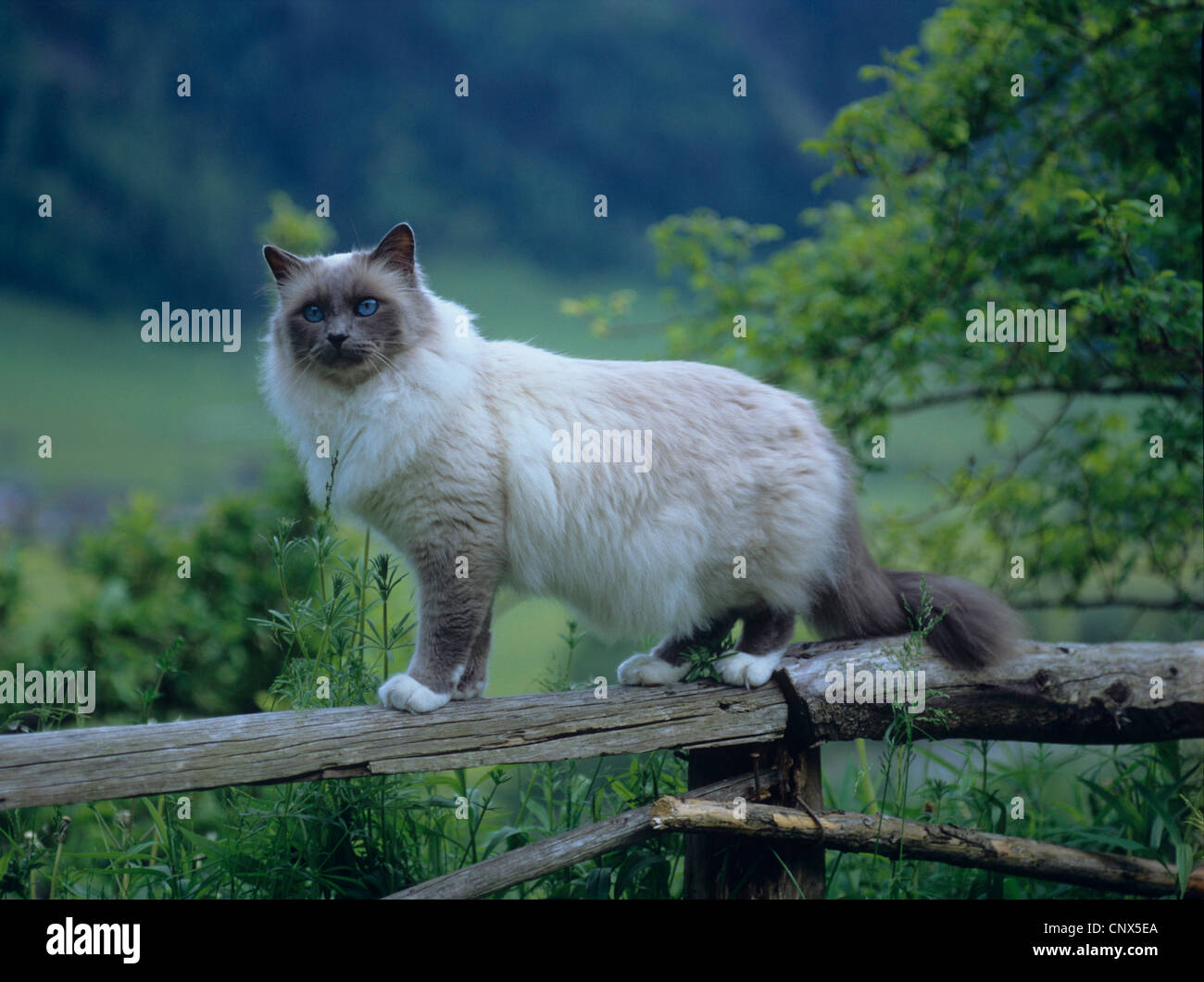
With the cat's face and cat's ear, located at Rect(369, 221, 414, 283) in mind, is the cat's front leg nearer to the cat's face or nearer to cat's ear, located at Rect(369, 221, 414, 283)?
the cat's face

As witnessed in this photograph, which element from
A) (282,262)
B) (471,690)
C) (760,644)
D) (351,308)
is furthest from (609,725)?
(282,262)

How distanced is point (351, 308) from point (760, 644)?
1410mm

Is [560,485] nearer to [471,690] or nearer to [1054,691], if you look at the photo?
[471,690]

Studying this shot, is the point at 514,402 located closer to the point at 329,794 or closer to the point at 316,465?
the point at 316,465

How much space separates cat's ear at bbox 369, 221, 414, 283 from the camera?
97.8 inches

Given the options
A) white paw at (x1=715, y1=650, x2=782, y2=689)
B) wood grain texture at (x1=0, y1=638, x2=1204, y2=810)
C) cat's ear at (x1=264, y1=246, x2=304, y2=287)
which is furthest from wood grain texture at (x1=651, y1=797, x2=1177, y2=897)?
cat's ear at (x1=264, y1=246, x2=304, y2=287)

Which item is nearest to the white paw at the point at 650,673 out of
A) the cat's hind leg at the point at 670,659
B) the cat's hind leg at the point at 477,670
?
the cat's hind leg at the point at 670,659

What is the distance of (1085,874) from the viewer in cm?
255

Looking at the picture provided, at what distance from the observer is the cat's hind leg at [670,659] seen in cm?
255

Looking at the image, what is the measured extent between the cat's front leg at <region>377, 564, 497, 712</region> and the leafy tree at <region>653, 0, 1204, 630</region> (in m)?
1.78

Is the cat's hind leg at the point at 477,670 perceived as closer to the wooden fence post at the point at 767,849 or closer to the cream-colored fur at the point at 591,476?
the cream-colored fur at the point at 591,476

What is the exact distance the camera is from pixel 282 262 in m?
2.50

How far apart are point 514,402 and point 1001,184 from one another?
258cm
